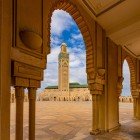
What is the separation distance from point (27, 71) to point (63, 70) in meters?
51.8

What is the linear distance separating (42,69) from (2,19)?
1277 millimetres

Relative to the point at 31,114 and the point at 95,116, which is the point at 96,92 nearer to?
the point at 95,116

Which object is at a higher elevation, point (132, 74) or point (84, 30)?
point (84, 30)

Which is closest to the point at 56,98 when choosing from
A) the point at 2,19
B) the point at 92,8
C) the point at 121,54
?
the point at 121,54

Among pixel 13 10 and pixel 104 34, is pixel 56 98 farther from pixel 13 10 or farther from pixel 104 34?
pixel 13 10

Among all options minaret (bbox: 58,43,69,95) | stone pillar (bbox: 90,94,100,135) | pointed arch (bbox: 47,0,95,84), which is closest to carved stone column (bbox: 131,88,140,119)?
stone pillar (bbox: 90,94,100,135)

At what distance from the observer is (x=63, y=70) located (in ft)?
182

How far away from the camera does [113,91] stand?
793 cm

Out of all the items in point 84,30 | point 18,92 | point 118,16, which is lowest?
point 18,92

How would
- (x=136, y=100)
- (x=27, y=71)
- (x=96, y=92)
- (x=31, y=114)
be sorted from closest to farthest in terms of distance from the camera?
(x=27, y=71)
(x=31, y=114)
(x=96, y=92)
(x=136, y=100)

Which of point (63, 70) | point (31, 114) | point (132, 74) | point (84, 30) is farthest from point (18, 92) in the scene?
point (63, 70)

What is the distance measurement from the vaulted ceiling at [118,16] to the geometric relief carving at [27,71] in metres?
2.75

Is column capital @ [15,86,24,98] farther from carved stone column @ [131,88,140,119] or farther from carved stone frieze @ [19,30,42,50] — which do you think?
carved stone column @ [131,88,140,119]

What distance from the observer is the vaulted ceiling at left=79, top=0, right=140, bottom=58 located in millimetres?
5904
